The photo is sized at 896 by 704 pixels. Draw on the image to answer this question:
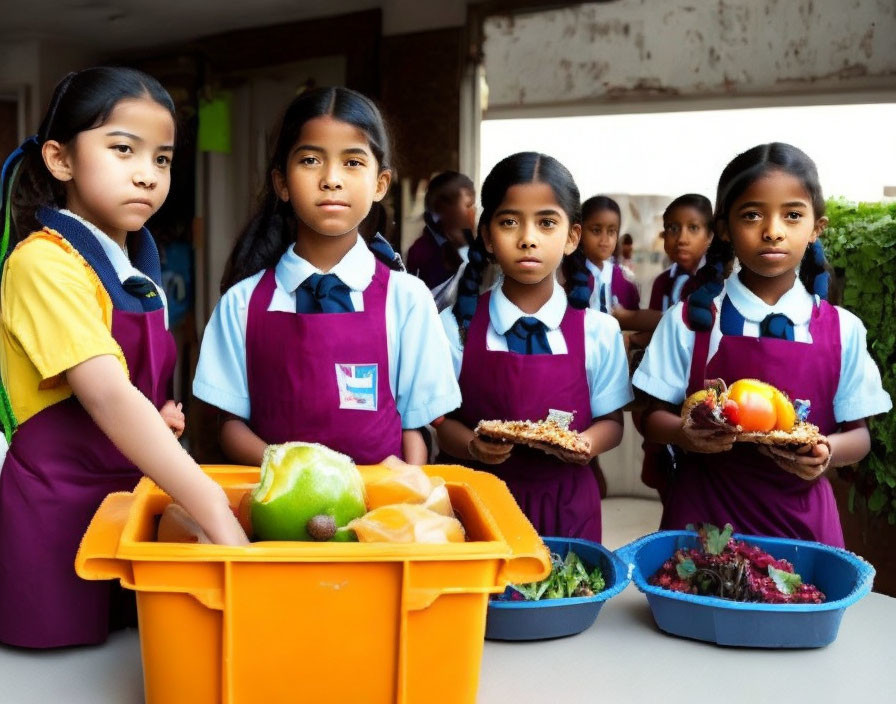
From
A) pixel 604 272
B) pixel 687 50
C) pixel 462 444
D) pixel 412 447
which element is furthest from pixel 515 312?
pixel 687 50

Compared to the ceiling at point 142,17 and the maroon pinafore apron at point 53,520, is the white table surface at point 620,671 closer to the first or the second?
the maroon pinafore apron at point 53,520

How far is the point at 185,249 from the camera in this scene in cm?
644

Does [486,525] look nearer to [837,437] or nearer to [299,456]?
[299,456]

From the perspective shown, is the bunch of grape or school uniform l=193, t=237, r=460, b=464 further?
school uniform l=193, t=237, r=460, b=464

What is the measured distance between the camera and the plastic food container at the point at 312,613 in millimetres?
993

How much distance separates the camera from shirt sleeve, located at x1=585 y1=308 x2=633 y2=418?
6.88 feet

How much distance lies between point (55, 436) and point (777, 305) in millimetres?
1329

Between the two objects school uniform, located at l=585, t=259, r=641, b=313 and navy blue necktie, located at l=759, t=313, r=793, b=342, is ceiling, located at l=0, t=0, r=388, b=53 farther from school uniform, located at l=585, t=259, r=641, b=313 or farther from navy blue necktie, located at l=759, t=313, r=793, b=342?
navy blue necktie, located at l=759, t=313, r=793, b=342

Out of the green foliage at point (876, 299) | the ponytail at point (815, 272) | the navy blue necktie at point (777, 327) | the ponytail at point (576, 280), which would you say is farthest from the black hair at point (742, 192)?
the green foliage at point (876, 299)

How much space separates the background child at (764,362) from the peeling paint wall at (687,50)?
2.92m

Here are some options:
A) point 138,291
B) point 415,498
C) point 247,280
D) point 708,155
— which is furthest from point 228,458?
point 708,155

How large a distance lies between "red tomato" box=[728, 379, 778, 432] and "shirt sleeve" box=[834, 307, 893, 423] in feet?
1.22

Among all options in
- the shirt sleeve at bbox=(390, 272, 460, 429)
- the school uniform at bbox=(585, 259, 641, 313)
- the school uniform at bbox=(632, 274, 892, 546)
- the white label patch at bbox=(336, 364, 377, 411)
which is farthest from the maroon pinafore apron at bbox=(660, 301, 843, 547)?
the school uniform at bbox=(585, 259, 641, 313)

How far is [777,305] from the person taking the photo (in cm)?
200
